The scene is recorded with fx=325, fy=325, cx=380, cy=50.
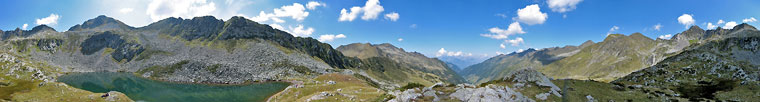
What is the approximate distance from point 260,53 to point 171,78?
5224 centimetres

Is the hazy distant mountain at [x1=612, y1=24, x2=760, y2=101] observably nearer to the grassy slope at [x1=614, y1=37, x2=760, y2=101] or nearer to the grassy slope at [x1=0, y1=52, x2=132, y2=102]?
the grassy slope at [x1=614, y1=37, x2=760, y2=101]

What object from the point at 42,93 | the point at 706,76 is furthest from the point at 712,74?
the point at 42,93

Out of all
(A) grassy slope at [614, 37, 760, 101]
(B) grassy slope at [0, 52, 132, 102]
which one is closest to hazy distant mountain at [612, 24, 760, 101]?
(A) grassy slope at [614, 37, 760, 101]

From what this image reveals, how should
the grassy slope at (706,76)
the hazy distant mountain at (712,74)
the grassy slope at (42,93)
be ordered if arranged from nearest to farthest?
the grassy slope at (706,76) → the hazy distant mountain at (712,74) → the grassy slope at (42,93)

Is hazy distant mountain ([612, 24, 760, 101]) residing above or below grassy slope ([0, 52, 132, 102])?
above

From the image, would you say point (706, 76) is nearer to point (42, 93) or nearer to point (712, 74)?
point (712, 74)

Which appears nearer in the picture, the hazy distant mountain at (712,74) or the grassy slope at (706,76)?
the grassy slope at (706,76)

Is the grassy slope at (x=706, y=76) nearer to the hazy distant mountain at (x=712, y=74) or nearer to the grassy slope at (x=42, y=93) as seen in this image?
the hazy distant mountain at (x=712, y=74)

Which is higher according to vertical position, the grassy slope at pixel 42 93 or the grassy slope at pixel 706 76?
the grassy slope at pixel 706 76

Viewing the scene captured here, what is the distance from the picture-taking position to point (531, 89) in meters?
45.1

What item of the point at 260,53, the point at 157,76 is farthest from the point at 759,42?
the point at 157,76

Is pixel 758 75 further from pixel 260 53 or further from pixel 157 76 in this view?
pixel 157 76

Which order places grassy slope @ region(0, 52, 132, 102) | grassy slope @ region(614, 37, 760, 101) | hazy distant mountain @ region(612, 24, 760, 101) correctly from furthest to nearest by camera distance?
1. grassy slope @ region(0, 52, 132, 102)
2. hazy distant mountain @ region(612, 24, 760, 101)
3. grassy slope @ region(614, 37, 760, 101)

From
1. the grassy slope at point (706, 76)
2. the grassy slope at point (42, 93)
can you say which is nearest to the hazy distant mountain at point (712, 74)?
the grassy slope at point (706, 76)
